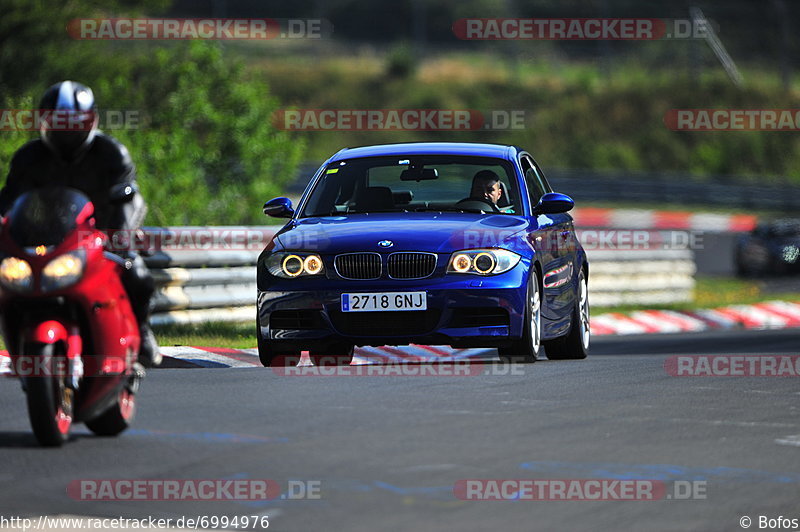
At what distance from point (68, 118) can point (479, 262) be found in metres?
4.12

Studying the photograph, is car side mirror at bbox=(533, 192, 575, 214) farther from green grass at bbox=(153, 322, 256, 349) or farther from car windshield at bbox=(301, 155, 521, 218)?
green grass at bbox=(153, 322, 256, 349)

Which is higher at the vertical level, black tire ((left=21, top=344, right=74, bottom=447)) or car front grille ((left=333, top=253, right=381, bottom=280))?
car front grille ((left=333, top=253, right=381, bottom=280))

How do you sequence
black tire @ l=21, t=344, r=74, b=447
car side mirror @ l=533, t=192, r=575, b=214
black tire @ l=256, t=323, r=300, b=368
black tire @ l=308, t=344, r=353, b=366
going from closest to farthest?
black tire @ l=21, t=344, r=74, b=447 → black tire @ l=256, t=323, r=300, b=368 → black tire @ l=308, t=344, r=353, b=366 → car side mirror @ l=533, t=192, r=575, b=214

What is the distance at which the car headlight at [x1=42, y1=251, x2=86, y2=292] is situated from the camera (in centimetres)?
728

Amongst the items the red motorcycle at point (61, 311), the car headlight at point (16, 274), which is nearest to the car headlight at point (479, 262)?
the red motorcycle at point (61, 311)

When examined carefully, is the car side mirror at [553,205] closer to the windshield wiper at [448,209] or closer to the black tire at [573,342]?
the windshield wiper at [448,209]

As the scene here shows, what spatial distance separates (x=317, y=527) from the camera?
6.05 metres

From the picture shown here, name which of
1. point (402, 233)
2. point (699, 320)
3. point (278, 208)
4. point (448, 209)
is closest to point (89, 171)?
point (402, 233)

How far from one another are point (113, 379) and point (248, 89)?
76.1 feet

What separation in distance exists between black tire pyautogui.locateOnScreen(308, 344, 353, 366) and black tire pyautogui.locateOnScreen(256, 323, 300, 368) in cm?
14

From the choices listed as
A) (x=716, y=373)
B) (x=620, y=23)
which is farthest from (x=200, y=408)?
(x=620, y=23)

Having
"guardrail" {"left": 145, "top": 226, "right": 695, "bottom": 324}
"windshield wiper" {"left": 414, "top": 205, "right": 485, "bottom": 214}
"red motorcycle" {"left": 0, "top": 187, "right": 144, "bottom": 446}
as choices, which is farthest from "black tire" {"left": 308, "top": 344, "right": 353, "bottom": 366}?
"red motorcycle" {"left": 0, "top": 187, "right": 144, "bottom": 446}

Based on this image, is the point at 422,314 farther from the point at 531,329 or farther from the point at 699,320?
the point at 699,320

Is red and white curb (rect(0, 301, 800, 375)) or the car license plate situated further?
red and white curb (rect(0, 301, 800, 375))
